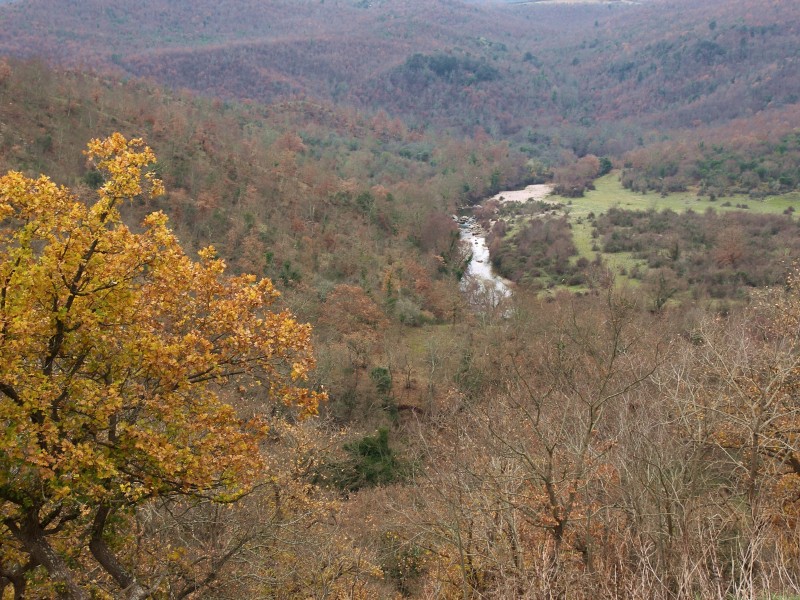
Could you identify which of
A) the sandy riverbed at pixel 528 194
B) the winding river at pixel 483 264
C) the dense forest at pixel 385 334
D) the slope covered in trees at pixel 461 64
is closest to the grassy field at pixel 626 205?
the dense forest at pixel 385 334

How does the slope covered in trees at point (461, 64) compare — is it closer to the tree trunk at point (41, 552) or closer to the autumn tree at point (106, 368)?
the autumn tree at point (106, 368)

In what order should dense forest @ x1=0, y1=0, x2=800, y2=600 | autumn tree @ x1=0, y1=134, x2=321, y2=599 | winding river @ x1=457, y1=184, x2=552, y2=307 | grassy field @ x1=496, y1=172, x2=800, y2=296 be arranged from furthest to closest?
1. grassy field @ x1=496, y1=172, x2=800, y2=296
2. winding river @ x1=457, y1=184, x2=552, y2=307
3. dense forest @ x1=0, y1=0, x2=800, y2=600
4. autumn tree @ x1=0, y1=134, x2=321, y2=599

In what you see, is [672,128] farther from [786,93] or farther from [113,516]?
[113,516]

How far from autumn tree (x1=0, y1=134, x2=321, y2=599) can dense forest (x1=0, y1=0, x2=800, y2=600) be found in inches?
2.0

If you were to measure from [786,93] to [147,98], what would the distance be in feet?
396

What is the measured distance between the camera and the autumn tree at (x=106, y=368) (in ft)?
22.1

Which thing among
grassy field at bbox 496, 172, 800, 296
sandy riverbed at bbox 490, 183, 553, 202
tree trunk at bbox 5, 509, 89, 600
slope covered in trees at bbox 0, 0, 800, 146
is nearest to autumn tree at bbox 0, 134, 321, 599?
tree trunk at bbox 5, 509, 89, 600

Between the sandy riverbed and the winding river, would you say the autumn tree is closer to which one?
the winding river

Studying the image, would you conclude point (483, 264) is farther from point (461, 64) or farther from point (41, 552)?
point (461, 64)

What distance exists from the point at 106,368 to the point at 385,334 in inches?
1259

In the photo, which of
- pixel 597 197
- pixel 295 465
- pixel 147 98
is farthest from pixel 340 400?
pixel 597 197

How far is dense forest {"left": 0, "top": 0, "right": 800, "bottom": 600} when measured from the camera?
739 centimetres

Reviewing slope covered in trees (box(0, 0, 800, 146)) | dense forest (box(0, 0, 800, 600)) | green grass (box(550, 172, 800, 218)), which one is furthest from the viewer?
slope covered in trees (box(0, 0, 800, 146))

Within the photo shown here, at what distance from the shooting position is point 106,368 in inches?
305
